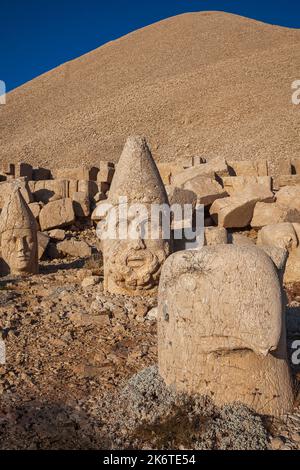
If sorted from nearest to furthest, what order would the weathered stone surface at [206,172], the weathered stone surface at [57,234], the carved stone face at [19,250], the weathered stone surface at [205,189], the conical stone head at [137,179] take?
the conical stone head at [137,179]
the carved stone face at [19,250]
the weathered stone surface at [205,189]
the weathered stone surface at [57,234]
the weathered stone surface at [206,172]

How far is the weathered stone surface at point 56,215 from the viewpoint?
10913mm

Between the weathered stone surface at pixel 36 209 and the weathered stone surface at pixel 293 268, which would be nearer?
the weathered stone surface at pixel 293 268

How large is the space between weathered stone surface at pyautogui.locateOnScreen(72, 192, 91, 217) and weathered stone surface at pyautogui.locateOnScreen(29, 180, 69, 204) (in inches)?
36.0

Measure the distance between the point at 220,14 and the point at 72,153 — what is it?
3212 cm

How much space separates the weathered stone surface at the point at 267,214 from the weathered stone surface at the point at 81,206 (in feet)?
14.5

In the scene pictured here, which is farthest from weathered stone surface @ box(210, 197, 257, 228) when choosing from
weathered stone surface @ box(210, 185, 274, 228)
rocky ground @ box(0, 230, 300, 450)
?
rocky ground @ box(0, 230, 300, 450)

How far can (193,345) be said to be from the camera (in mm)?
2906

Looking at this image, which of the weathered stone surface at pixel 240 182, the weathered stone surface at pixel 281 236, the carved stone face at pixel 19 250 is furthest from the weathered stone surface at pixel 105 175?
the weathered stone surface at pixel 281 236

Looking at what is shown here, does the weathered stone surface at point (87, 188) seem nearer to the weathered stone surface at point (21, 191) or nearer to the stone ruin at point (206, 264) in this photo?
the stone ruin at point (206, 264)

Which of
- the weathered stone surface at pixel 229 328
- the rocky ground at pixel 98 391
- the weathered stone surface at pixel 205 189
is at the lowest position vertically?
the rocky ground at pixel 98 391

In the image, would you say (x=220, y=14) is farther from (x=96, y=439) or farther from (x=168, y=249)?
(x=96, y=439)

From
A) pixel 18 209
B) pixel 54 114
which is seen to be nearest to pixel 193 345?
pixel 18 209

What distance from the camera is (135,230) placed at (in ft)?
18.0

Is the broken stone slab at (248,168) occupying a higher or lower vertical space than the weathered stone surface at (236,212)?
higher
